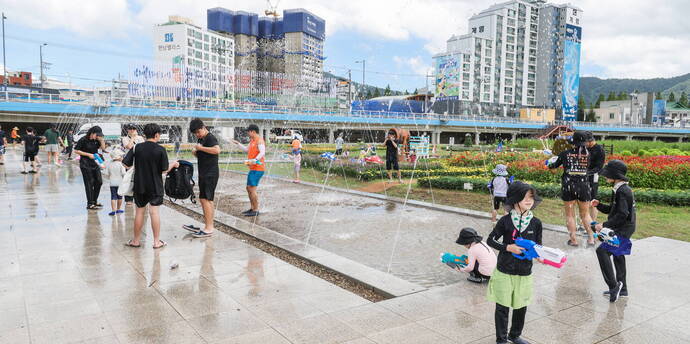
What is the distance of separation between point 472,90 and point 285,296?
102 m

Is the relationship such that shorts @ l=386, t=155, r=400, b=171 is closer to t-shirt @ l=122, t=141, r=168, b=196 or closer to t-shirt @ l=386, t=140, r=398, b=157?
t-shirt @ l=386, t=140, r=398, b=157

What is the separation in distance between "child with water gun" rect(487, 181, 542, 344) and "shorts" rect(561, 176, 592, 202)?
3.42 metres

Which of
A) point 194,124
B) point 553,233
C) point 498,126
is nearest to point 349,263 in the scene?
point 194,124

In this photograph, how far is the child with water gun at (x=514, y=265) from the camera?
3.48 metres

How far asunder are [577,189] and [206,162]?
5332mm

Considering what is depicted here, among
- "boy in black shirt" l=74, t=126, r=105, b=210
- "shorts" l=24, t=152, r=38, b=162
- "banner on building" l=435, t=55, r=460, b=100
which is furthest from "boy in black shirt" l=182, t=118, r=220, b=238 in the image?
"banner on building" l=435, t=55, r=460, b=100

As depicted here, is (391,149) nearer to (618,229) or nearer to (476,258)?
(476,258)

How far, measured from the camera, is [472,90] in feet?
331

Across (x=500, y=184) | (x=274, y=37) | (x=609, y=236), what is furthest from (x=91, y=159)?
(x=274, y=37)

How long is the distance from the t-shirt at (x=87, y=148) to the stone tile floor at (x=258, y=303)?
272 cm

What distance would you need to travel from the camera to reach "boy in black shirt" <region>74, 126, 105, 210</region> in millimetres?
8914

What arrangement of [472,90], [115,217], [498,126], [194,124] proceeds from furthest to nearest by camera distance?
1. [472,90]
2. [498,126]
3. [115,217]
4. [194,124]

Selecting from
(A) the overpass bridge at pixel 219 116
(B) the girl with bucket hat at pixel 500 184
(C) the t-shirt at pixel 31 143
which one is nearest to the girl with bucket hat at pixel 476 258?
(B) the girl with bucket hat at pixel 500 184

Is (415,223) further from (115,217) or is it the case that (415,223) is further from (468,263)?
(115,217)
